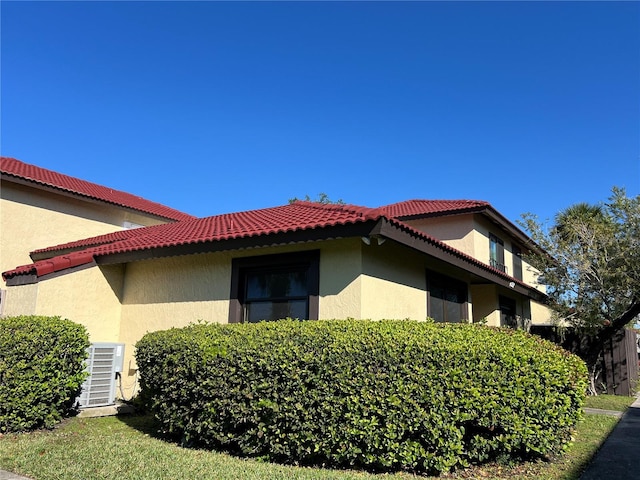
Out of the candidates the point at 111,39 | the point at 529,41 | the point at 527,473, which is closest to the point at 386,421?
the point at 527,473

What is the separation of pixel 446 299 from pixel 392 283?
314cm

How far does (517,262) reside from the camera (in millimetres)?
19578

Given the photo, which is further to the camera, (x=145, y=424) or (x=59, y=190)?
(x=59, y=190)

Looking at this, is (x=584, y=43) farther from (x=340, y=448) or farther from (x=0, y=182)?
(x=0, y=182)

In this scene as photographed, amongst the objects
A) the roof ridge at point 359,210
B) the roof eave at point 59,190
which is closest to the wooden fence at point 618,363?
the roof ridge at point 359,210

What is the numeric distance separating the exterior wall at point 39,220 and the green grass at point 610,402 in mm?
14850

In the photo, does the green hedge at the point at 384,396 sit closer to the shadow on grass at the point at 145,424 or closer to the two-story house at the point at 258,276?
the shadow on grass at the point at 145,424

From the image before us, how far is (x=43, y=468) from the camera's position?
196 inches

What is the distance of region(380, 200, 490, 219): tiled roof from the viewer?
15.3 metres

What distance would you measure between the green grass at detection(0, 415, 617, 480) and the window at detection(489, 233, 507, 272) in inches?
406

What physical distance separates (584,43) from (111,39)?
1243 cm

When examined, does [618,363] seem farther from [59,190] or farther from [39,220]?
[39,220]

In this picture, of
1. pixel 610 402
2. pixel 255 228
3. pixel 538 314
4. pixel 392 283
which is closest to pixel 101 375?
pixel 255 228

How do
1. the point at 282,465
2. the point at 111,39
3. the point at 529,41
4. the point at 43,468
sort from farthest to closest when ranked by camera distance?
the point at 111,39, the point at 529,41, the point at 282,465, the point at 43,468
